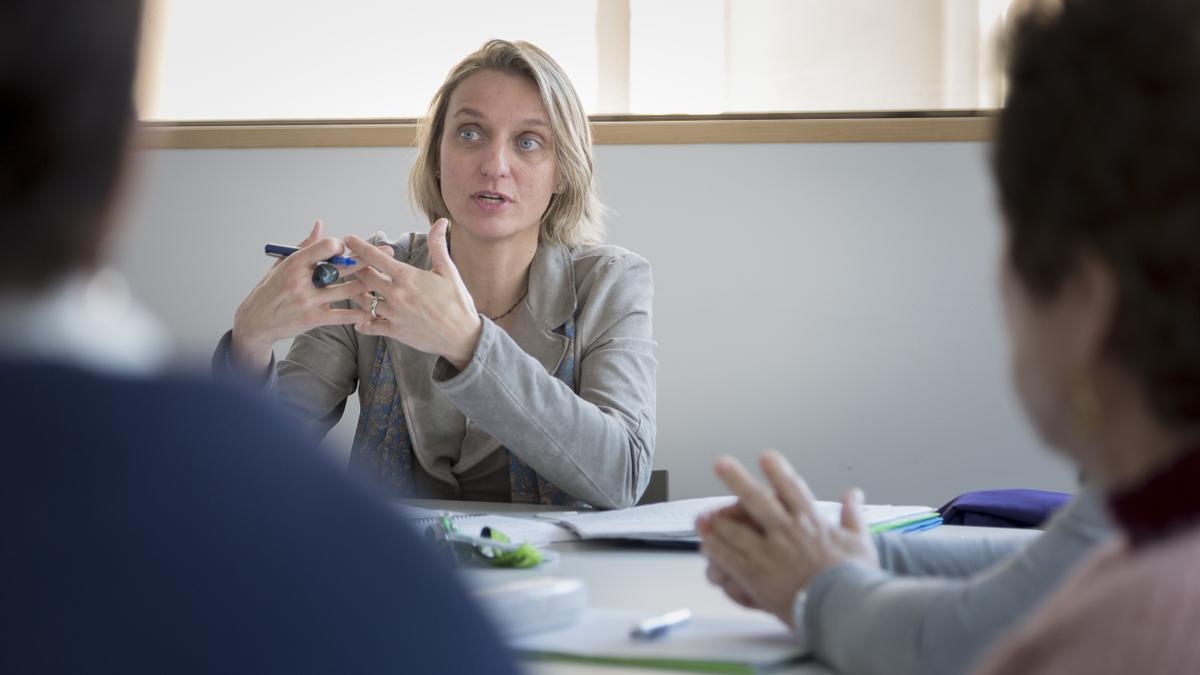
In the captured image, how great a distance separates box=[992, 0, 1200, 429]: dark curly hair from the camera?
48 centimetres

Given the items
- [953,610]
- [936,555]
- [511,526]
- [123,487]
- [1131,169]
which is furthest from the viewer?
[511,526]

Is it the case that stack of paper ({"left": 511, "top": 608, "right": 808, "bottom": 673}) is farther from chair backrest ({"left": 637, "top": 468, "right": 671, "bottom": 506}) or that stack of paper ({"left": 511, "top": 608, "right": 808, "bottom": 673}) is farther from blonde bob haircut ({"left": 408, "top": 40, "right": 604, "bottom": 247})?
blonde bob haircut ({"left": 408, "top": 40, "right": 604, "bottom": 247})

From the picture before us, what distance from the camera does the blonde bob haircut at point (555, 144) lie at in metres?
2.25

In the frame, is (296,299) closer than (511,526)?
No

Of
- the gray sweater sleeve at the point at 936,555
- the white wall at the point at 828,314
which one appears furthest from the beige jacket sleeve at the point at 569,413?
the white wall at the point at 828,314

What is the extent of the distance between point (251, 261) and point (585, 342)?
166cm

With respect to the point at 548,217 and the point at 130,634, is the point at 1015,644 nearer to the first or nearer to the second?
the point at 130,634

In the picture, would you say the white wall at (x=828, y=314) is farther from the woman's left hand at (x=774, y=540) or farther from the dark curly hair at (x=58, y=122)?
the dark curly hair at (x=58, y=122)

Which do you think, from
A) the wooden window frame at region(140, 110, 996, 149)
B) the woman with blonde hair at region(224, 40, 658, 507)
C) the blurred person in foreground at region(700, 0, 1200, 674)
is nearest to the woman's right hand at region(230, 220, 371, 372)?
the woman with blonde hair at region(224, 40, 658, 507)

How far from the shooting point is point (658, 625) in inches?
36.9

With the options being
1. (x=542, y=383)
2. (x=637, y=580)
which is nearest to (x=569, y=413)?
(x=542, y=383)

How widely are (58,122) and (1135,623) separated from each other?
0.39 metres

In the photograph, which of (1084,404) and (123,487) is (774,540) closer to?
(1084,404)

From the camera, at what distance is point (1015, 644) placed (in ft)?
1.63
